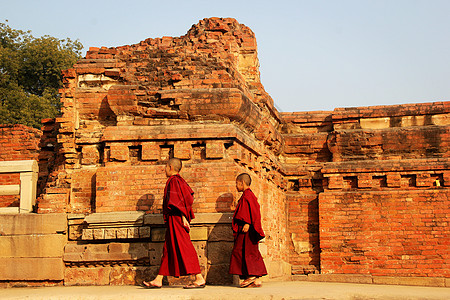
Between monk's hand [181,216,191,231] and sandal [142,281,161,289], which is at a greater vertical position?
monk's hand [181,216,191,231]

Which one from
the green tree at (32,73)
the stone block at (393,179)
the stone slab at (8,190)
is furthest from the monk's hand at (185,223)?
the green tree at (32,73)

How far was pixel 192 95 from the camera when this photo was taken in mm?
9359

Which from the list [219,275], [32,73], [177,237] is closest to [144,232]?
[177,237]

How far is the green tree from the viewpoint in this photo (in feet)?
80.0

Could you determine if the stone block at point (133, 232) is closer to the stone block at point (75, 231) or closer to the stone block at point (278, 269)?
the stone block at point (75, 231)

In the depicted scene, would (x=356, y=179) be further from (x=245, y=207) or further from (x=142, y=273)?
(x=142, y=273)

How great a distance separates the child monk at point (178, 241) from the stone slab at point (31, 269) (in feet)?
5.70

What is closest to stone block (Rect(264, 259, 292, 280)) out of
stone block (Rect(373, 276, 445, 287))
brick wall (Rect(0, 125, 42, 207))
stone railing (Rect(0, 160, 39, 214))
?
stone block (Rect(373, 276, 445, 287))

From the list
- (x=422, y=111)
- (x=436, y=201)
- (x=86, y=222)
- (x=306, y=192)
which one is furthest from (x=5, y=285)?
(x=422, y=111)

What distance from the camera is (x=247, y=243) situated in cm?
791

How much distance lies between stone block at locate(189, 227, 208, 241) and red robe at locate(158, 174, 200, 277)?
25.4 inches

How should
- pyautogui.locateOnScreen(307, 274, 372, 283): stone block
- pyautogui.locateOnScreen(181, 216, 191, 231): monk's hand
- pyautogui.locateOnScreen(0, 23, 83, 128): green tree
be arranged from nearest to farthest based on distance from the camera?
pyautogui.locateOnScreen(181, 216, 191, 231): monk's hand → pyautogui.locateOnScreen(307, 274, 372, 283): stone block → pyautogui.locateOnScreen(0, 23, 83, 128): green tree

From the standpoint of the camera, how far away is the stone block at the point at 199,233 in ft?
27.8

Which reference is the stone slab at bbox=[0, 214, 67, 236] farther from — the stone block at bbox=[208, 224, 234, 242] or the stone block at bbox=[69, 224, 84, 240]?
the stone block at bbox=[208, 224, 234, 242]
